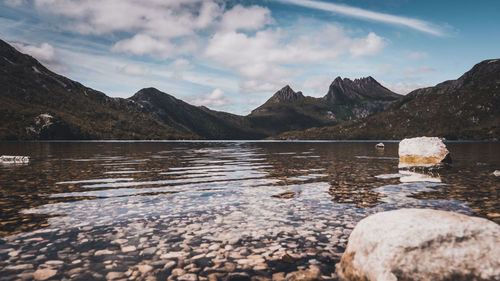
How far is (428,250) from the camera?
16.8ft

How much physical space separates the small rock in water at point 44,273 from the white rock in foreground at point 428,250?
6.22 m

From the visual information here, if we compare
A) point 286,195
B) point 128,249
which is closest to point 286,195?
point 286,195

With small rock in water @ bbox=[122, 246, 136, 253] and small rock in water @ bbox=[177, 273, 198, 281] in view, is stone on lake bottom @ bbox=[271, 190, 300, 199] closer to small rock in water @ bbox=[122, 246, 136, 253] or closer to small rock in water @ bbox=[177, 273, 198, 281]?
small rock in water @ bbox=[122, 246, 136, 253]

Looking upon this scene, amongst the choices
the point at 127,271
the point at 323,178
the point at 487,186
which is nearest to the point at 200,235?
the point at 127,271

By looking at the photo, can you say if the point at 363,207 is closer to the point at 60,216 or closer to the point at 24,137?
the point at 60,216

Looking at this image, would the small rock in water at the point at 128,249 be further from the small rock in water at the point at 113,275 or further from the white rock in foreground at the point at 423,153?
the white rock in foreground at the point at 423,153

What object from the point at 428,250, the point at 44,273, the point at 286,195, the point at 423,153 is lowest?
the point at 286,195

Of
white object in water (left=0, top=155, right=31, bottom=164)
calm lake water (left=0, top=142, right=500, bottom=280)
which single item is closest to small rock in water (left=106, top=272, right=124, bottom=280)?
calm lake water (left=0, top=142, right=500, bottom=280)

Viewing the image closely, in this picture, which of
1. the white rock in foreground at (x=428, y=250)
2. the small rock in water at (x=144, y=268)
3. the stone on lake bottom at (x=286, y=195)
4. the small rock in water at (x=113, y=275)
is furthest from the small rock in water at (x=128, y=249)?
the stone on lake bottom at (x=286, y=195)

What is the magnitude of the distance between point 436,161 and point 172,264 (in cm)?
3033

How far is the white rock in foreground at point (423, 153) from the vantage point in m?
28.3

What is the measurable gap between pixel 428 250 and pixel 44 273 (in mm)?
7794

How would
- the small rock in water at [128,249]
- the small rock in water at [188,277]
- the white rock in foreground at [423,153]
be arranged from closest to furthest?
the small rock in water at [188,277], the small rock in water at [128,249], the white rock in foreground at [423,153]

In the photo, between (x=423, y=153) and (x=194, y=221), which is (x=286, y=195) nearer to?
(x=194, y=221)
